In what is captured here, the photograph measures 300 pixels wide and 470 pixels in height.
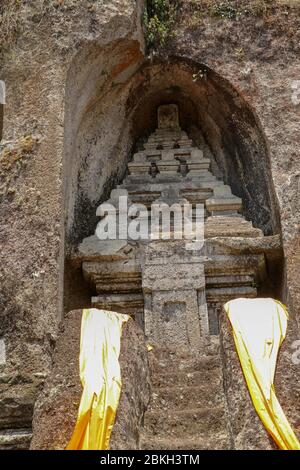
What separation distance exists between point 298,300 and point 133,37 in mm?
3624

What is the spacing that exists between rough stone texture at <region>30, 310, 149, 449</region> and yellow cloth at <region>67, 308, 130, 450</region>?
0.04m

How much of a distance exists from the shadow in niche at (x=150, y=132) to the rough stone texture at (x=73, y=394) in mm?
1847

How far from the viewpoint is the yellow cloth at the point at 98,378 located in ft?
11.5

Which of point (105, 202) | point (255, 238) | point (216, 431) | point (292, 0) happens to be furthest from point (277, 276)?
point (292, 0)

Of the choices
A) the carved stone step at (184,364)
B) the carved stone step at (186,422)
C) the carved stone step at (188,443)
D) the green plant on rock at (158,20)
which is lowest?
the carved stone step at (188,443)

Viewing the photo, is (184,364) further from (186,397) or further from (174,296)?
(174,296)

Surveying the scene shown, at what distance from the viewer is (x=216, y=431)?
3.85m

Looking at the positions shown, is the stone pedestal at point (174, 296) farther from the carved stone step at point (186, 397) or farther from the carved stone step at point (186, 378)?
the carved stone step at point (186, 397)

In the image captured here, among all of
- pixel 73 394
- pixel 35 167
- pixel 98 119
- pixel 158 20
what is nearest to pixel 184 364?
pixel 73 394

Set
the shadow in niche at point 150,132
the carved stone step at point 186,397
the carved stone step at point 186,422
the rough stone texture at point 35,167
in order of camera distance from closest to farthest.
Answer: the carved stone step at point 186,422, the carved stone step at point 186,397, the rough stone texture at point 35,167, the shadow in niche at point 150,132

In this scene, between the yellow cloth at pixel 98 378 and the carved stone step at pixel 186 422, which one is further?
the carved stone step at pixel 186 422

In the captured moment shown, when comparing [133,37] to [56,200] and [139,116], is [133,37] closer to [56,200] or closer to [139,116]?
[139,116]

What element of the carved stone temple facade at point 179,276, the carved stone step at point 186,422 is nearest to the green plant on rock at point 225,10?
the carved stone temple facade at point 179,276

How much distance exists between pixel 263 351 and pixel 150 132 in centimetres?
490
